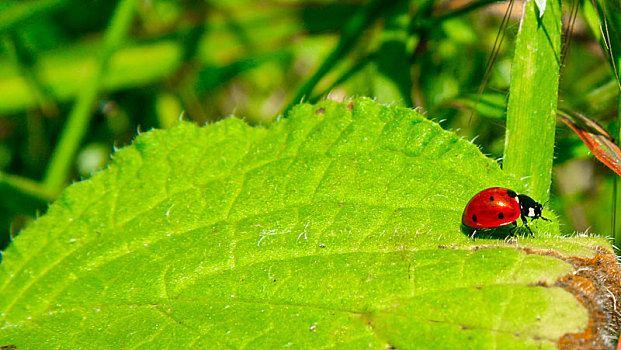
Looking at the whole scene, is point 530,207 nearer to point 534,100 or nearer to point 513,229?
point 513,229

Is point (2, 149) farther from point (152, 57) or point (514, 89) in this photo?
point (514, 89)

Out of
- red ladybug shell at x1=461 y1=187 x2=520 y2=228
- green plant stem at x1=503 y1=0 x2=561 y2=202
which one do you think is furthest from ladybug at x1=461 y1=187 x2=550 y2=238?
green plant stem at x1=503 y1=0 x2=561 y2=202

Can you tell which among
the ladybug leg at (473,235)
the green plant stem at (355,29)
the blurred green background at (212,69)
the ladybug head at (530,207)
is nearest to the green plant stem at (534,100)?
the ladybug head at (530,207)

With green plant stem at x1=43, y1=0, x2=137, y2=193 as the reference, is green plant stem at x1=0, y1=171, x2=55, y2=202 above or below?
below

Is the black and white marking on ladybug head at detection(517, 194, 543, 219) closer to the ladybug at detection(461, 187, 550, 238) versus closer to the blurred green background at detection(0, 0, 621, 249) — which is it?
the ladybug at detection(461, 187, 550, 238)

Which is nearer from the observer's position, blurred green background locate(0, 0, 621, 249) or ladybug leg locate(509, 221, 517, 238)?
ladybug leg locate(509, 221, 517, 238)

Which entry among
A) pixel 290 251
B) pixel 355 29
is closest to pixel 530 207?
pixel 290 251

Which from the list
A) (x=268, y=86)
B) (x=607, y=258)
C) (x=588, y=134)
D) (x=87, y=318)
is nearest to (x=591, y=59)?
(x=588, y=134)
